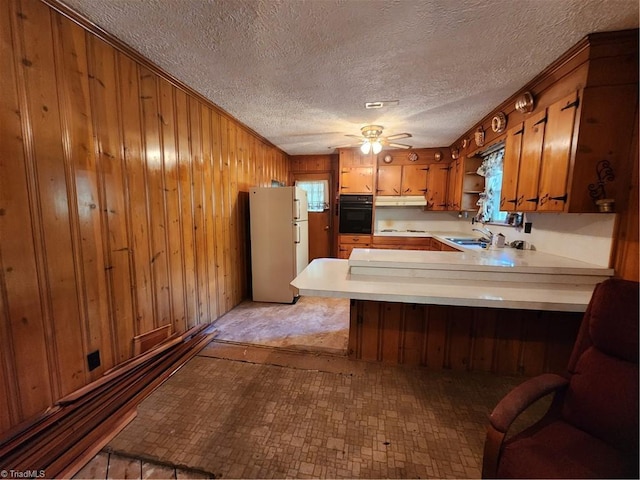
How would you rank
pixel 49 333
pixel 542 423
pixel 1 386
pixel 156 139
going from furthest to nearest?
pixel 156 139 < pixel 49 333 < pixel 1 386 < pixel 542 423

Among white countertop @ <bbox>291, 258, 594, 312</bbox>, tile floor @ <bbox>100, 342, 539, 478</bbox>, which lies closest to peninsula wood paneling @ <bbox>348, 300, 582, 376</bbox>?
tile floor @ <bbox>100, 342, 539, 478</bbox>

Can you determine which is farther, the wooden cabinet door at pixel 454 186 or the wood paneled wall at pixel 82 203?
the wooden cabinet door at pixel 454 186

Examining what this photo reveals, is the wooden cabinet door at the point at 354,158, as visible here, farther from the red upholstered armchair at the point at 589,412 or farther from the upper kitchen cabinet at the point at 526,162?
the red upholstered armchair at the point at 589,412

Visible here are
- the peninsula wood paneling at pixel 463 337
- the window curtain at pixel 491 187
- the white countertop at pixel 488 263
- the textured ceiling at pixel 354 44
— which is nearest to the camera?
the textured ceiling at pixel 354 44

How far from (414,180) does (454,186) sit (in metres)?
0.70

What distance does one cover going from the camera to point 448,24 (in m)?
1.57

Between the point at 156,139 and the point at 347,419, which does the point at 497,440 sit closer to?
the point at 347,419

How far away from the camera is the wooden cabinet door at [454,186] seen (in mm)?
4114

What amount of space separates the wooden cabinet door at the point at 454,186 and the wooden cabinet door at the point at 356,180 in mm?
1368

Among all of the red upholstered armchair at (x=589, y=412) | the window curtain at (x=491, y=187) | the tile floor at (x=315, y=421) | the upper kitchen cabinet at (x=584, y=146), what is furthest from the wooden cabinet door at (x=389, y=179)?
the red upholstered armchair at (x=589, y=412)

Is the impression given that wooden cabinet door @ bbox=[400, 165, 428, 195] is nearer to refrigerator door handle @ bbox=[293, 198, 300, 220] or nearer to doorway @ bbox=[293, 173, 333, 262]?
doorway @ bbox=[293, 173, 333, 262]

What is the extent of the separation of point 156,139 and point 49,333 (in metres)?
1.57

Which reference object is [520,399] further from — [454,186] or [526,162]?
[454,186]

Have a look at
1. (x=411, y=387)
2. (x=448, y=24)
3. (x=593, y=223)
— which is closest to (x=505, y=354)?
(x=411, y=387)
